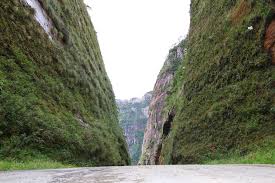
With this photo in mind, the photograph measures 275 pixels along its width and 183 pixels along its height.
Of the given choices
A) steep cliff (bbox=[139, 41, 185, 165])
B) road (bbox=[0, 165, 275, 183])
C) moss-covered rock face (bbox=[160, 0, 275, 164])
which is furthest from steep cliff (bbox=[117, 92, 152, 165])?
road (bbox=[0, 165, 275, 183])

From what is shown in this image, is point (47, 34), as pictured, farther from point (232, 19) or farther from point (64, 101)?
point (232, 19)

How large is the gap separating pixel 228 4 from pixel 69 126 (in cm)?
1427

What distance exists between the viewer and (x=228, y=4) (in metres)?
26.7

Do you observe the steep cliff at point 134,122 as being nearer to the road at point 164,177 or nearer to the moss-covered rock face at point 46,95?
the moss-covered rock face at point 46,95

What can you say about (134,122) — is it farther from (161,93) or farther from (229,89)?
(229,89)

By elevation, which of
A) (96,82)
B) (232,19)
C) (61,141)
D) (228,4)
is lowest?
(61,141)

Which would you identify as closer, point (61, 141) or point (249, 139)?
point (61, 141)

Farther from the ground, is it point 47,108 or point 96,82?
point 96,82

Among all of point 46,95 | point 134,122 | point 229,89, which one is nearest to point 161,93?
point 229,89

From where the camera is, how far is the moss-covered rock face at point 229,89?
61.2ft

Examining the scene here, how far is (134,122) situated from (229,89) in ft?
458

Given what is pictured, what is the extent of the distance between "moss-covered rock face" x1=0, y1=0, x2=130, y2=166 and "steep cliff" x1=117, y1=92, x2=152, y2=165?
114 metres

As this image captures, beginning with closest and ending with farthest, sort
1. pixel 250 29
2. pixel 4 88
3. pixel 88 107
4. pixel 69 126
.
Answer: pixel 4 88
pixel 69 126
pixel 250 29
pixel 88 107

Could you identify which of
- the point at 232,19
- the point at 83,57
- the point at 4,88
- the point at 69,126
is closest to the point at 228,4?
the point at 232,19
